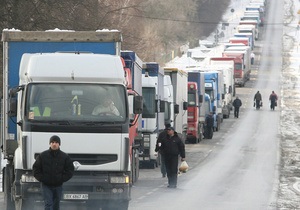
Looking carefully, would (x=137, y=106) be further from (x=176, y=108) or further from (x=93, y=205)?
(x=176, y=108)

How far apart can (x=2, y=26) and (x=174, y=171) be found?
14606 millimetres

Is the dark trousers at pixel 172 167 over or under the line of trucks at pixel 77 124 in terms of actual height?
under

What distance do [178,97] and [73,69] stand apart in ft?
71.8

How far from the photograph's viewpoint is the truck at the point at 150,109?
109ft

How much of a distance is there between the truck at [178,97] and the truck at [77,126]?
63.9 ft

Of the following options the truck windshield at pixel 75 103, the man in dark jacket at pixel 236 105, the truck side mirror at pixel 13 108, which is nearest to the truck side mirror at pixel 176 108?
the truck windshield at pixel 75 103

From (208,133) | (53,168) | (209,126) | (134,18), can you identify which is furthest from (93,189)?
(134,18)

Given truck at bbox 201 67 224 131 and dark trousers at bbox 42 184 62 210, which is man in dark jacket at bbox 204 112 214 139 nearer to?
truck at bbox 201 67 224 131

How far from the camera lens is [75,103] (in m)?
18.7

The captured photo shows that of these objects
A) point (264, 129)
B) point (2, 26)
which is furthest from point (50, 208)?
point (264, 129)

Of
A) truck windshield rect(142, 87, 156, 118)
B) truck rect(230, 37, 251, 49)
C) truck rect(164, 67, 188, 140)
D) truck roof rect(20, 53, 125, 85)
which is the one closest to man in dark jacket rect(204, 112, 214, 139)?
truck rect(164, 67, 188, 140)

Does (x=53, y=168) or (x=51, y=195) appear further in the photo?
(x=51, y=195)

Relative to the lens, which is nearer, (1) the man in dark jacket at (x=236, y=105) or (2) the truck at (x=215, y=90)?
(2) the truck at (x=215, y=90)

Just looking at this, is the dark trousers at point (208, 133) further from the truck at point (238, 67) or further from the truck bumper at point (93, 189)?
the truck at point (238, 67)
